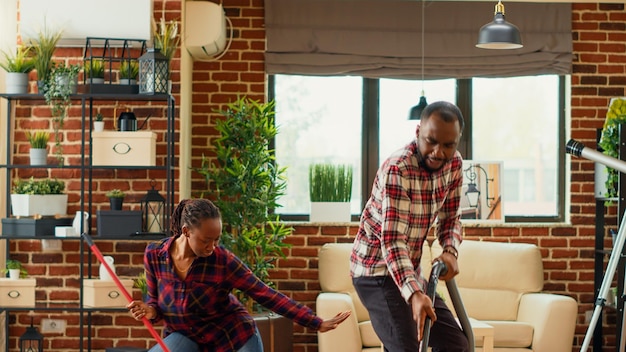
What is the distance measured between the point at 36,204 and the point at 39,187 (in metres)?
0.10

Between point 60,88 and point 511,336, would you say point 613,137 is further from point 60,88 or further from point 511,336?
point 60,88

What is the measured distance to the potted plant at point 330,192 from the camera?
21.8ft

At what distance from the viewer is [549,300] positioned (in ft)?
19.6

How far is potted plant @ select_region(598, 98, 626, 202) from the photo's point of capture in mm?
6031

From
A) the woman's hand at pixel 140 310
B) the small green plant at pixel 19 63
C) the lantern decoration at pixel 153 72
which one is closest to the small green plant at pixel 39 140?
the small green plant at pixel 19 63

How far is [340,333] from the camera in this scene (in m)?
5.70

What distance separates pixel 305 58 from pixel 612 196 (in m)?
2.34

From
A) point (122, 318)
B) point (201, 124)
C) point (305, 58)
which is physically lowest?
point (122, 318)

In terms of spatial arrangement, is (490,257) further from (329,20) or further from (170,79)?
(170,79)

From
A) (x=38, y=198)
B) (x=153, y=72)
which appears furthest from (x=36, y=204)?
(x=153, y=72)

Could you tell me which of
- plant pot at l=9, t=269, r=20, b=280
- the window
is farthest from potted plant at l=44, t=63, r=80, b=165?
the window

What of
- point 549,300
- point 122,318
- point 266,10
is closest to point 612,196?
point 549,300

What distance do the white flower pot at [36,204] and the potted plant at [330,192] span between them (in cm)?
190

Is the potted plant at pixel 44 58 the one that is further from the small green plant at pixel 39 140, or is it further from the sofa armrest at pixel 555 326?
the sofa armrest at pixel 555 326
